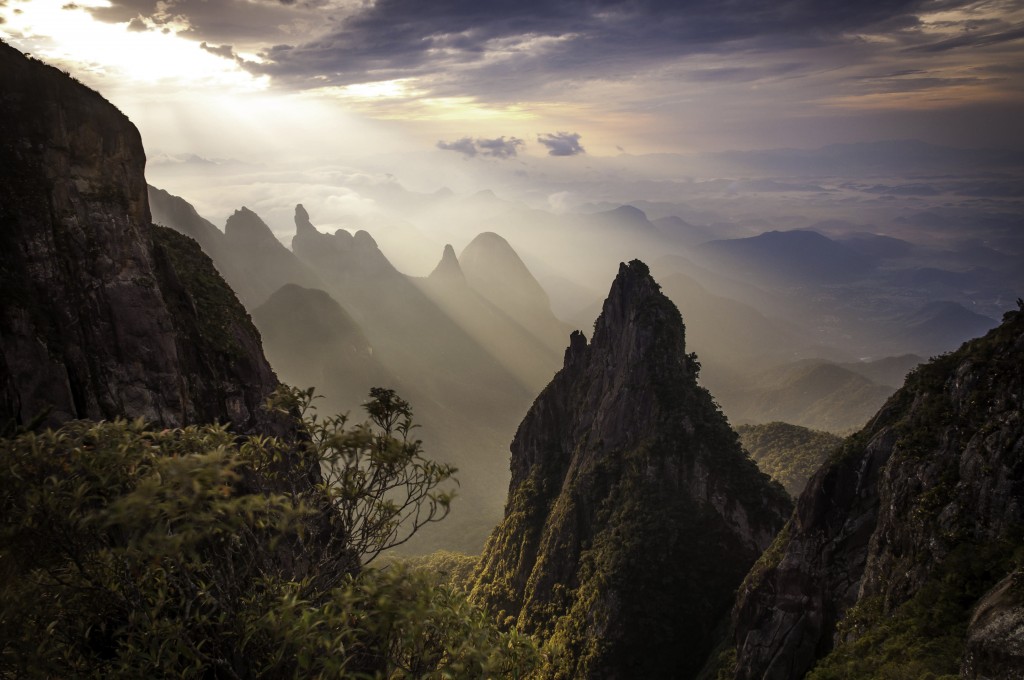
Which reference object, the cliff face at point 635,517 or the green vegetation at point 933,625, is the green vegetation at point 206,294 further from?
the green vegetation at point 933,625

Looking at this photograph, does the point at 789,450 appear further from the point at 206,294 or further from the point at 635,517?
the point at 206,294

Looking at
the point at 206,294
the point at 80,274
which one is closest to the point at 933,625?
the point at 80,274

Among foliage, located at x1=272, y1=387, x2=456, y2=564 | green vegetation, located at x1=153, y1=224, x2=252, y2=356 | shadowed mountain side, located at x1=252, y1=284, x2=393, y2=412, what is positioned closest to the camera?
foliage, located at x1=272, y1=387, x2=456, y2=564

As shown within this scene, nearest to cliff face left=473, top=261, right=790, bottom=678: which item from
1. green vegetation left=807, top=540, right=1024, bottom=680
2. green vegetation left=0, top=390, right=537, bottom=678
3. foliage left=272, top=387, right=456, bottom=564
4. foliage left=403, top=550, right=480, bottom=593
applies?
foliage left=403, top=550, right=480, bottom=593

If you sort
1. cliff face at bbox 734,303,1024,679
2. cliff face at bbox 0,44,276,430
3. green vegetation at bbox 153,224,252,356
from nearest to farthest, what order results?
cliff face at bbox 734,303,1024,679
cliff face at bbox 0,44,276,430
green vegetation at bbox 153,224,252,356

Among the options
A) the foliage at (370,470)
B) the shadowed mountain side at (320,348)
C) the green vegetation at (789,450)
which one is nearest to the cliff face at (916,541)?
the foliage at (370,470)

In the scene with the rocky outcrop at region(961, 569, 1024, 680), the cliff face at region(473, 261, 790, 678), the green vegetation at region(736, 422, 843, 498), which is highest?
the rocky outcrop at region(961, 569, 1024, 680)

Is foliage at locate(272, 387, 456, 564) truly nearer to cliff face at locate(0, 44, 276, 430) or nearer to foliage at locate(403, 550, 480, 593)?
cliff face at locate(0, 44, 276, 430)
